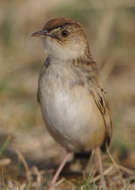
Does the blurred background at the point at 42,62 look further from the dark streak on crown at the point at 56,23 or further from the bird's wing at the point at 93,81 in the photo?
the dark streak on crown at the point at 56,23

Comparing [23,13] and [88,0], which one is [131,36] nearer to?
[88,0]

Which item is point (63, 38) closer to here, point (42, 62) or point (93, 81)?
point (93, 81)

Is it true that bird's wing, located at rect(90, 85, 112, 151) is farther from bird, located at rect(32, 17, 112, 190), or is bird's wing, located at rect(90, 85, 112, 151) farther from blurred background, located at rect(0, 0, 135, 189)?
blurred background, located at rect(0, 0, 135, 189)

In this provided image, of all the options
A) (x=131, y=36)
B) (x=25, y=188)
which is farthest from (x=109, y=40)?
(x=25, y=188)

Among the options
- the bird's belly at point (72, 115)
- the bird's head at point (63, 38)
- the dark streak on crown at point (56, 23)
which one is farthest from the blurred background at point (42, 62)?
the dark streak on crown at point (56, 23)

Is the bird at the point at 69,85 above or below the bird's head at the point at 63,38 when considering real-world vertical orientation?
below

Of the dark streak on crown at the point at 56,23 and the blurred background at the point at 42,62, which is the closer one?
the dark streak on crown at the point at 56,23

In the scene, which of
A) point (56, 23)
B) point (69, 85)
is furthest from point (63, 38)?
point (69, 85)
